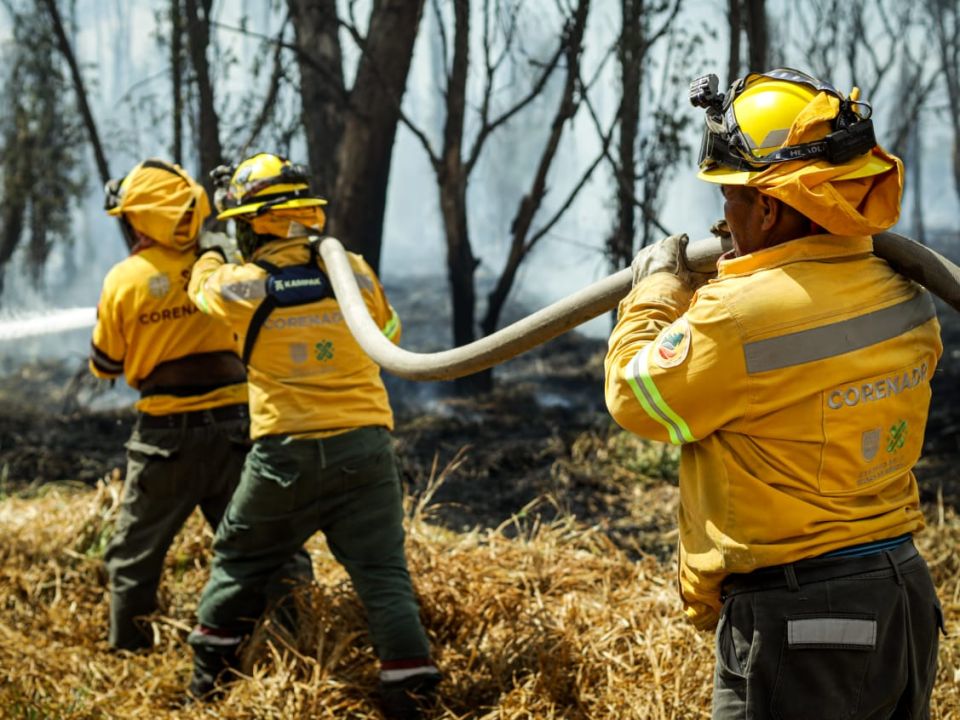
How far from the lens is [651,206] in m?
9.29

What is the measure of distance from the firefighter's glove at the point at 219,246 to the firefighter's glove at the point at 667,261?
224 cm

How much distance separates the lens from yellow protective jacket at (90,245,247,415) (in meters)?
4.26

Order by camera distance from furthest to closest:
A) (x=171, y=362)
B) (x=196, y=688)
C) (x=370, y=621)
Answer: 1. (x=171, y=362)
2. (x=196, y=688)
3. (x=370, y=621)

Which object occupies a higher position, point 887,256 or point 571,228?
point 887,256

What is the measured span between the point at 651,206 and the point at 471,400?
2.30 meters

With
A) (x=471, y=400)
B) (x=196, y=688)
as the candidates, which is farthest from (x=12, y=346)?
(x=196, y=688)

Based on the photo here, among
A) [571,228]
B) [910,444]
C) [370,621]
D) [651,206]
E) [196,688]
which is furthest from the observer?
[571,228]

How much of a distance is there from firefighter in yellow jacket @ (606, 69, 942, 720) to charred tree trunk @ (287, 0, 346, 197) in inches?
253

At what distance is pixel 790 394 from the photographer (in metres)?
2.04

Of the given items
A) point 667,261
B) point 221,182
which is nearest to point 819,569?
point 667,261

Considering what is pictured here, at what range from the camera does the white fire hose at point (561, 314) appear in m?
2.19

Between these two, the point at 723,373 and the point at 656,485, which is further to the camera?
the point at 656,485

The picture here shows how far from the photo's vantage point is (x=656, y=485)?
662 cm

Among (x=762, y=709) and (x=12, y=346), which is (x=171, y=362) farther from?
(x=12, y=346)
